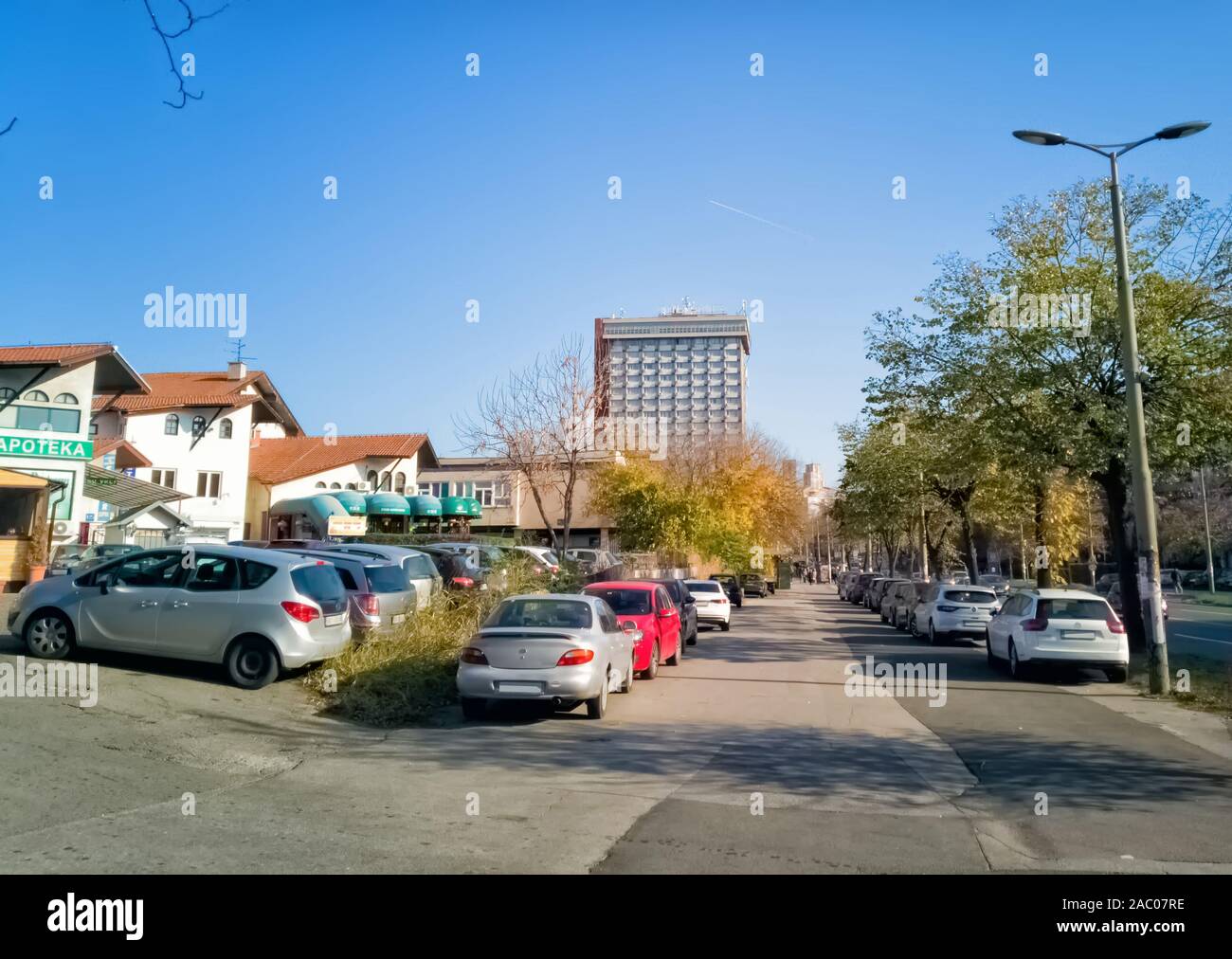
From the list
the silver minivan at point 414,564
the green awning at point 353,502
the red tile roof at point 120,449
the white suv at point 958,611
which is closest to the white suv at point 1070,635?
the white suv at point 958,611

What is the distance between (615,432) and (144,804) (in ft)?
130

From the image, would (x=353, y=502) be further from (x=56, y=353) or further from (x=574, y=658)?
(x=574, y=658)

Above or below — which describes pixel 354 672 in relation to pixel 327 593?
below

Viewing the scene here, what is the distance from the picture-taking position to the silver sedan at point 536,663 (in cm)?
1102

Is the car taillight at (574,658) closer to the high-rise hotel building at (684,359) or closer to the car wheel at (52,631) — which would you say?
the car wheel at (52,631)

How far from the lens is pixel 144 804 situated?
6766mm

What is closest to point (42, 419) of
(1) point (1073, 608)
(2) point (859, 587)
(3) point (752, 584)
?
(1) point (1073, 608)

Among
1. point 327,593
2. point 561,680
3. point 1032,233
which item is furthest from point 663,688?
point 1032,233

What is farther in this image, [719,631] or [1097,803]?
[719,631]

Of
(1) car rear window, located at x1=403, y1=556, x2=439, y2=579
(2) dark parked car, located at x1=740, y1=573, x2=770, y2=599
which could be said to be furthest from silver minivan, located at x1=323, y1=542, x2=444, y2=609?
(2) dark parked car, located at x1=740, y1=573, x2=770, y2=599

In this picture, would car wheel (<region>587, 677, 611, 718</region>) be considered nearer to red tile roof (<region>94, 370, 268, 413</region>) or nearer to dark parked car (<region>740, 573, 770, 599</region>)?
red tile roof (<region>94, 370, 268, 413</region>)

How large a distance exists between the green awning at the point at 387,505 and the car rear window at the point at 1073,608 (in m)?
31.0

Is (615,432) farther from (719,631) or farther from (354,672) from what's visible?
(354,672)

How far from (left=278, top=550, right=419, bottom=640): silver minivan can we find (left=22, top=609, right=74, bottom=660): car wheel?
309cm
